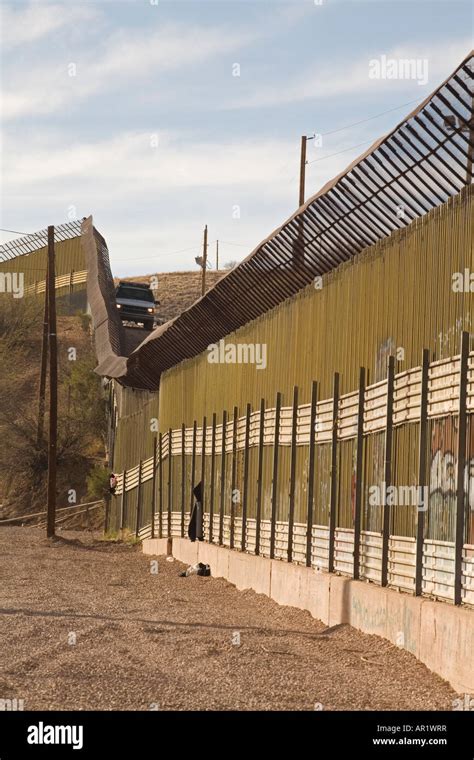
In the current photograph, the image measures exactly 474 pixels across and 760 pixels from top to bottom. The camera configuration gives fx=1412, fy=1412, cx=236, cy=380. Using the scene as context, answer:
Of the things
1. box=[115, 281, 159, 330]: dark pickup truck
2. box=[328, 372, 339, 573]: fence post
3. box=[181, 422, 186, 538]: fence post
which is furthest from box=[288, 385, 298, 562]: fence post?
box=[115, 281, 159, 330]: dark pickup truck

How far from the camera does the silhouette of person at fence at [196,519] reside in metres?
26.7

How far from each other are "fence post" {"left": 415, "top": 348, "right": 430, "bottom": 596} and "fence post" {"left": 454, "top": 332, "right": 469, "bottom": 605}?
44.3 inches

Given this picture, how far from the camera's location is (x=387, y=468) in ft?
46.7

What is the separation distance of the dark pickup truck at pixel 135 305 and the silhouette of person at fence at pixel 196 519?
35.7 meters

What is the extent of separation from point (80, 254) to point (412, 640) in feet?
226

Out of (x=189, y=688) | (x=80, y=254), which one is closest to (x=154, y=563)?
(x=189, y=688)

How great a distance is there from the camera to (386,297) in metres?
15.4

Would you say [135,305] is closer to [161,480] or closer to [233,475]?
[161,480]

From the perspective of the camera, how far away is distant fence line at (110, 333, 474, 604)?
1209 centimetres

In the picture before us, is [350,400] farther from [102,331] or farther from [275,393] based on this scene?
[102,331]

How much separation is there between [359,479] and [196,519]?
1180 cm

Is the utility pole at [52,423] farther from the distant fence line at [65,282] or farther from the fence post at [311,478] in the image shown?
the distant fence line at [65,282]

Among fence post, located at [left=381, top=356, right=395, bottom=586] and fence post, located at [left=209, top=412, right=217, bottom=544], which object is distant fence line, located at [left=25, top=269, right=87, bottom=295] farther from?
fence post, located at [left=381, top=356, right=395, bottom=586]

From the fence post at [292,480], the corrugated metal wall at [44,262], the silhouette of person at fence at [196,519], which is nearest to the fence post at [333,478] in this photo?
the fence post at [292,480]
